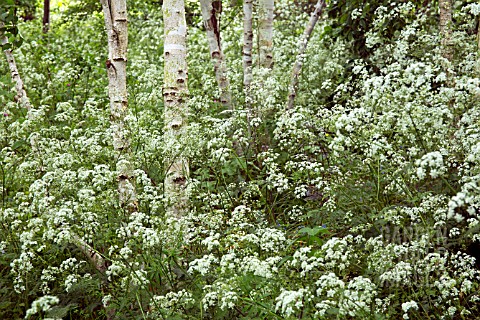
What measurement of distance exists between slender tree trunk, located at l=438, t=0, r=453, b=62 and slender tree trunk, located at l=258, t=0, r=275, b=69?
8.37 feet

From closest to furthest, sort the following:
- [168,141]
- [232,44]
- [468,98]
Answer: [468,98] → [168,141] → [232,44]

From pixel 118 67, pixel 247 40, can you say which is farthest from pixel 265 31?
pixel 118 67

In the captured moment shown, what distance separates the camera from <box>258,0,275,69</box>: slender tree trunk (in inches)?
312

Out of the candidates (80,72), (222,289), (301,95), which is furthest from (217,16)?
(222,289)

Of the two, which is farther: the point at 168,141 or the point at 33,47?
the point at 33,47

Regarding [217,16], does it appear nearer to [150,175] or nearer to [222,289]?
[150,175]

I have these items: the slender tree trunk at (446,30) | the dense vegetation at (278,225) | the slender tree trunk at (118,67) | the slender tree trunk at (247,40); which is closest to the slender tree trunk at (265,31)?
the slender tree trunk at (247,40)

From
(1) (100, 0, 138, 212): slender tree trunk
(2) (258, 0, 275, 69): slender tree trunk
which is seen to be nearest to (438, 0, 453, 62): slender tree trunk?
(2) (258, 0, 275, 69): slender tree trunk

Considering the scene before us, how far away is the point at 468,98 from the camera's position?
439cm

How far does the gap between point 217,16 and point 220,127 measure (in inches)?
110

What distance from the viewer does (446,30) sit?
6.02m

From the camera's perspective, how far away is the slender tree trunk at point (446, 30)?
237 inches

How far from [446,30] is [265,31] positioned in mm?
2733

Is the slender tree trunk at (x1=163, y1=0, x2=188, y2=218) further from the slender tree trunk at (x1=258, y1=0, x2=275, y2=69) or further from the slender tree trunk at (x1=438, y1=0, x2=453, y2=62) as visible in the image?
the slender tree trunk at (x1=438, y1=0, x2=453, y2=62)
